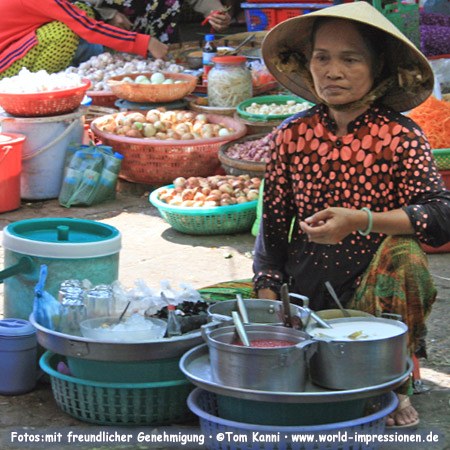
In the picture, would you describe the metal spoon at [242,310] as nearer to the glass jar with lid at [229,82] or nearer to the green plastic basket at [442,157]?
the green plastic basket at [442,157]

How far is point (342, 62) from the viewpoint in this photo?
8.31 feet

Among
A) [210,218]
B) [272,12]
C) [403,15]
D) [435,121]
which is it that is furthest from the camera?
[272,12]

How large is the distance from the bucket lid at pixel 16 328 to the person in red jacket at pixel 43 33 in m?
4.23

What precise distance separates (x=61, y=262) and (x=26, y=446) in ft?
2.15

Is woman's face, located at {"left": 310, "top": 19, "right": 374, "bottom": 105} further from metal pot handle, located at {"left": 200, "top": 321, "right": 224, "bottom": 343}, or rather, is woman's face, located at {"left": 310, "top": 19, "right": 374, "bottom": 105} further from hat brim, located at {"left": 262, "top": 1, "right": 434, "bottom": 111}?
metal pot handle, located at {"left": 200, "top": 321, "right": 224, "bottom": 343}

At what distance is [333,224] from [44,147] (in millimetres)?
3401

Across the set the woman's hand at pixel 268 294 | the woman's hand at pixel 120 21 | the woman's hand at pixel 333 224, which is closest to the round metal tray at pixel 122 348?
the woman's hand at pixel 268 294

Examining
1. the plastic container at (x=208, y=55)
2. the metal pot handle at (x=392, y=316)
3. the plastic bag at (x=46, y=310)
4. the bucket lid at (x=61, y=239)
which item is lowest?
the plastic bag at (x=46, y=310)

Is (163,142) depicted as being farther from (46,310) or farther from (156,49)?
(46,310)

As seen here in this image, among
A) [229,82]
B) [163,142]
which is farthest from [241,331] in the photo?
[229,82]

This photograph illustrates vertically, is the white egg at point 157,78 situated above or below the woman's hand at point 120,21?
below

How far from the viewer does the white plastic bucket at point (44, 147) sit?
17.4 ft

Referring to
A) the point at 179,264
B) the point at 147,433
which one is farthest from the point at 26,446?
the point at 179,264

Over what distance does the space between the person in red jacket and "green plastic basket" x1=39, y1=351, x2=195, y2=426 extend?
4560mm
